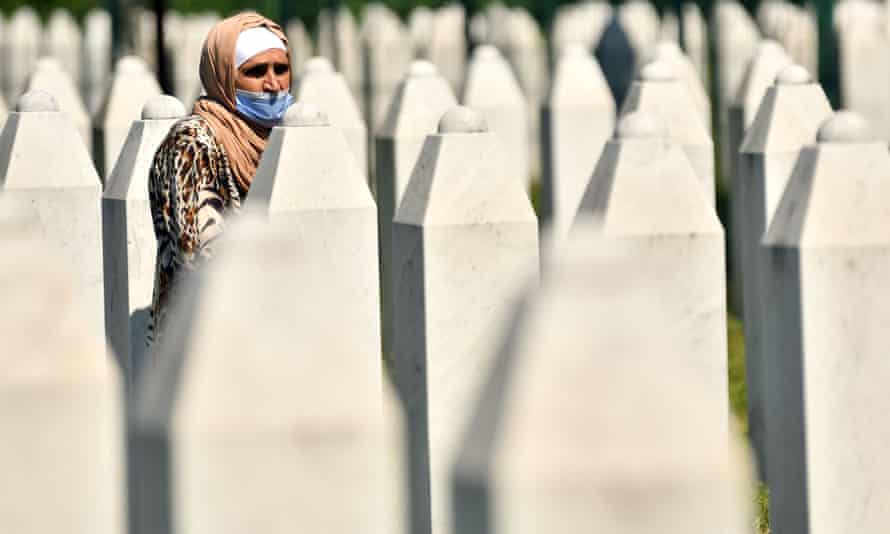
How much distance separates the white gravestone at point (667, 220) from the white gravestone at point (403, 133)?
334cm

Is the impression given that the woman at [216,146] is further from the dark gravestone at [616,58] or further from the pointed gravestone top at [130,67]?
the dark gravestone at [616,58]

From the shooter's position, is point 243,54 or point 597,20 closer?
point 243,54

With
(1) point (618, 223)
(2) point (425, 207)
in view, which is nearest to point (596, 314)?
(1) point (618, 223)

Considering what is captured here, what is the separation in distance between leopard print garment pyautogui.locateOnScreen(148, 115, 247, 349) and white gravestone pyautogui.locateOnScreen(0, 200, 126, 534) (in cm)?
176

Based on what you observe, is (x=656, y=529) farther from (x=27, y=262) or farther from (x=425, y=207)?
(x=425, y=207)

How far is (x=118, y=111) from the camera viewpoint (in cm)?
959

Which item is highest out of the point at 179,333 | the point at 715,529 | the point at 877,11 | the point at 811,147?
the point at 877,11

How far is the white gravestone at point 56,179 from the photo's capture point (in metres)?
5.80

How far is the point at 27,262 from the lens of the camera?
3158mm

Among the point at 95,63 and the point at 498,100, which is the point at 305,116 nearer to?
the point at 498,100

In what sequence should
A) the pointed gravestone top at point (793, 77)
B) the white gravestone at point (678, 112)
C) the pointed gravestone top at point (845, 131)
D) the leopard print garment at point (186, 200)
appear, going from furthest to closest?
the white gravestone at point (678, 112) < the pointed gravestone top at point (793, 77) < the leopard print garment at point (186, 200) < the pointed gravestone top at point (845, 131)

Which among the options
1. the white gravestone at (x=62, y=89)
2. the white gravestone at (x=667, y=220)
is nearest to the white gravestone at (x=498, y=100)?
the white gravestone at (x=62, y=89)

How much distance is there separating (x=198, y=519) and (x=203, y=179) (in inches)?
89.3

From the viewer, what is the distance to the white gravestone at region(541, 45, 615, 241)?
8961 mm
